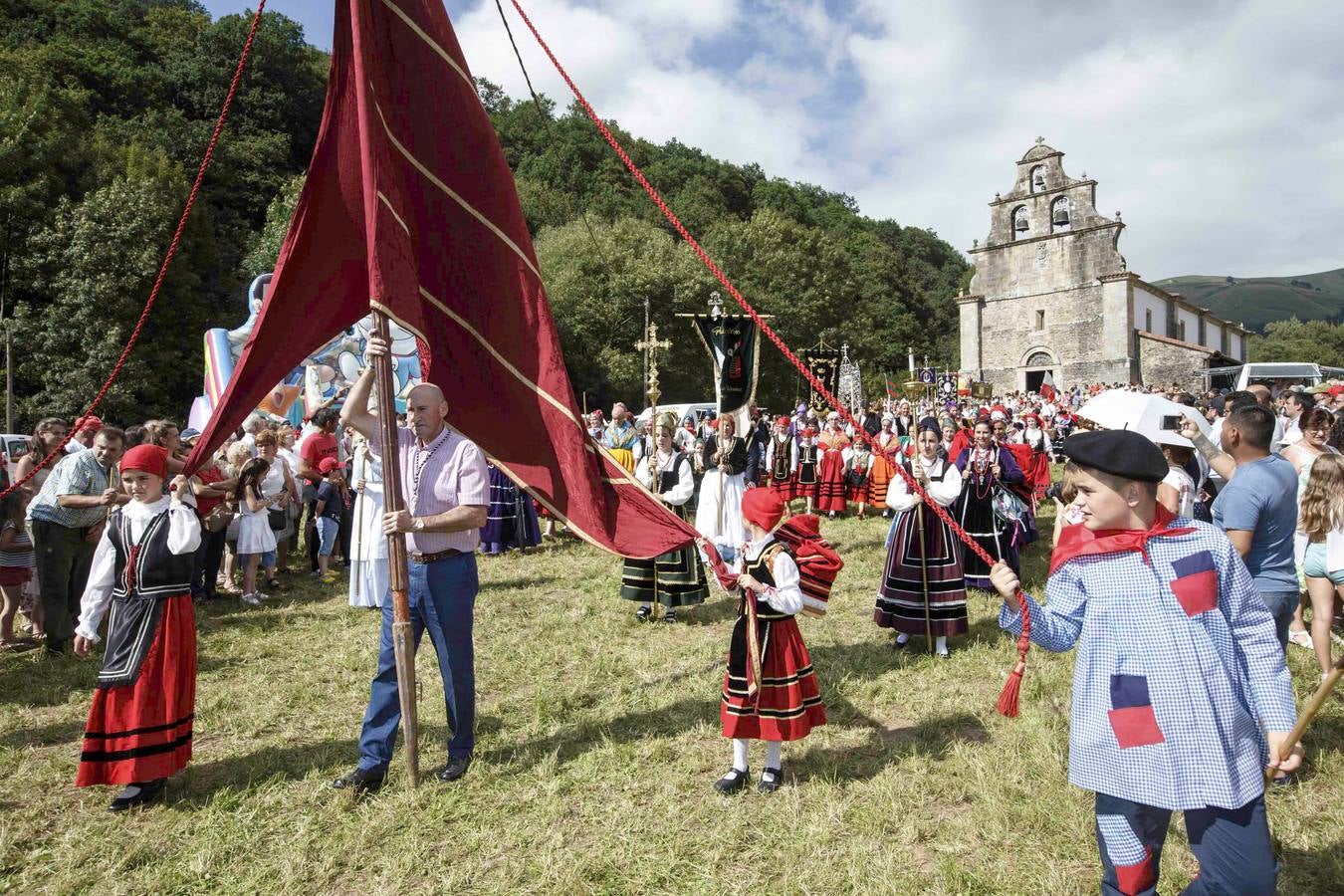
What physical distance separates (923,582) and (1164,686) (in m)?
4.33

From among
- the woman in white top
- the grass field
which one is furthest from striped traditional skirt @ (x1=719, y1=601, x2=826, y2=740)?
the woman in white top

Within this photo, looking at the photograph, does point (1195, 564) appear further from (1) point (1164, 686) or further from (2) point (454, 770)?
(2) point (454, 770)

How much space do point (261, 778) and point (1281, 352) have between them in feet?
281

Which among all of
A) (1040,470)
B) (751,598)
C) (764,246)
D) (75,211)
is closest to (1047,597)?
(751,598)

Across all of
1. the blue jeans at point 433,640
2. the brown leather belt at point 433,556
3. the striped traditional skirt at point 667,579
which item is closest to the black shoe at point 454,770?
the blue jeans at point 433,640

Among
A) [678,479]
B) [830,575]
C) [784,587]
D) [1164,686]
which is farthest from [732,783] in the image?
[678,479]

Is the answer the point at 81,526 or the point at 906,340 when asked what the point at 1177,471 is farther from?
the point at 906,340

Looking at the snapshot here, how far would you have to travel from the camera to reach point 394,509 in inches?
148

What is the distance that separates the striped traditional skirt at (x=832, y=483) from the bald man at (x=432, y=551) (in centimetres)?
1130

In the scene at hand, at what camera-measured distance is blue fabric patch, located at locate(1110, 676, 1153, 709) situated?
2.38m

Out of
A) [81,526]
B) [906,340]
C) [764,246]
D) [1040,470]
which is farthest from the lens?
[906,340]

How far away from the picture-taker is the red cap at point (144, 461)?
4.14 m

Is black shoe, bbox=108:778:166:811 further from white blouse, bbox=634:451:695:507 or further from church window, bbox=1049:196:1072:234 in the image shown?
church window, bbox=1049:196:1072:234

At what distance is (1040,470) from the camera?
43.6ft
